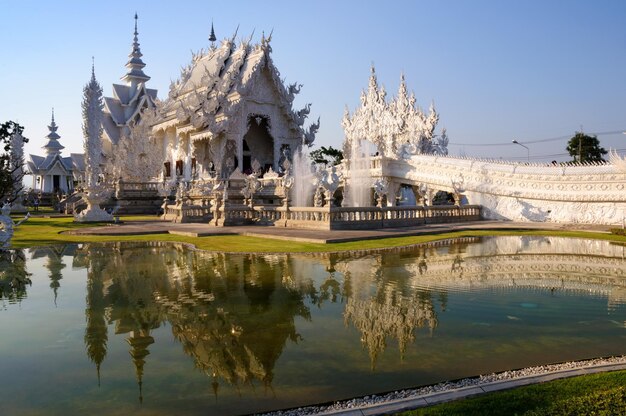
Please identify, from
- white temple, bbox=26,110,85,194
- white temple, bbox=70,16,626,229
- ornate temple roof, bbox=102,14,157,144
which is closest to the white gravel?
white temple, bbox=70,16,626,229

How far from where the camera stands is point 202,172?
34.9 metres

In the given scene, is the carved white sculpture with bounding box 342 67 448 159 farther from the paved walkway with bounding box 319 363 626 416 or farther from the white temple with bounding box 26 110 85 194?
the white temple with bounding box 26 110 85 194

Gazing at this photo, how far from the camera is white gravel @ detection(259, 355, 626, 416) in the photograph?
12.4 ft

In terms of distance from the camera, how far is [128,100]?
54.5 m

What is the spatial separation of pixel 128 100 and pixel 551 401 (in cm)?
5671

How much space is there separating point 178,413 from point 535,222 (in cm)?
2326

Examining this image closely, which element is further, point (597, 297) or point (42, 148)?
point (42, 148)

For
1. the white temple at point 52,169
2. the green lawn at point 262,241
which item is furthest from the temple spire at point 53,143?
the green lawn at point 262,241

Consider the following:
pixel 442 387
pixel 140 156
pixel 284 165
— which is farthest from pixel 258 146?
pixel 442 387

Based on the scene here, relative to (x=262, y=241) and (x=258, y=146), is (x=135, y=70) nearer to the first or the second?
(x=258, y=146)

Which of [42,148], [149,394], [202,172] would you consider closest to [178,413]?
[149,394]

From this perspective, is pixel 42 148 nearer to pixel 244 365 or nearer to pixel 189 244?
pixel 189 244

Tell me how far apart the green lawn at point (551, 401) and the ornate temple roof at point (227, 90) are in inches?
1208

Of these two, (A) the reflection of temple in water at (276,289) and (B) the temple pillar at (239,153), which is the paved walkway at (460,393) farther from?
(B) the temple pillar at (239,153)
